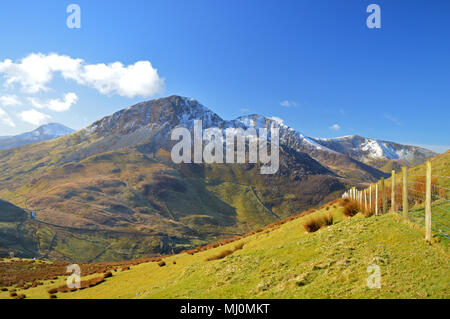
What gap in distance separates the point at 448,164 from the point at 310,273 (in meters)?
26.7

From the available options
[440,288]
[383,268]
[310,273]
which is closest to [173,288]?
[310,273]

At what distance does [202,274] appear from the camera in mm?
14914

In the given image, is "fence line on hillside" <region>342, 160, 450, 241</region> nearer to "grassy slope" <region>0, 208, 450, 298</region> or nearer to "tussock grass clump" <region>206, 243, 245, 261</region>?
"grassy slope" <region>0, 208, 450, 298</region>

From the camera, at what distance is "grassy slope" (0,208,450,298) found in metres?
8.41

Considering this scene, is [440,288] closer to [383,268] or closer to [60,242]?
[383,268]

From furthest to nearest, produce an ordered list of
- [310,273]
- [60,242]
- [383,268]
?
[60,242]
[310,273]
[383,268]

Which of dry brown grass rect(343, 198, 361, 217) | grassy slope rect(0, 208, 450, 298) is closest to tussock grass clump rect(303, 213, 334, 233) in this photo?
dry brown grass rect(343, 198, 361, 217)

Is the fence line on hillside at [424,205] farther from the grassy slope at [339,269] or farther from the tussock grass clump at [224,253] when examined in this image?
the tussock grass clump at [224,253]

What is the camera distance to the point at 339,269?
1012 centimetres

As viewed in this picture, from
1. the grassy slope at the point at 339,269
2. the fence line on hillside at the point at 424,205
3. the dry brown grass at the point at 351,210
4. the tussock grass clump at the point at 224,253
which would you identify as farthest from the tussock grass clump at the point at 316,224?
the tussock grass clump at the point at 224,253

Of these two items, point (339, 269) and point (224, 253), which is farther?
point (224, 253)

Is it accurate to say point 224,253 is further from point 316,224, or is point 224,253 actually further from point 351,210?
point 351,210

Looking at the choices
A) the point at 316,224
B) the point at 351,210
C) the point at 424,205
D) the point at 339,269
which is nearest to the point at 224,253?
the point at 316,224

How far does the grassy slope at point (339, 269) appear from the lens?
8.41 meters
